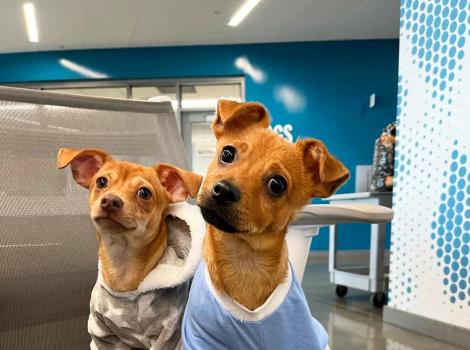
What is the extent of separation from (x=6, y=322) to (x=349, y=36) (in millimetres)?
5805

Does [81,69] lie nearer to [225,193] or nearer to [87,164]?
[87,164]

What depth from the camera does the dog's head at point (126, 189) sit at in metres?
1.06

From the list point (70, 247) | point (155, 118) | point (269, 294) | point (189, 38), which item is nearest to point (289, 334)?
point (269, 294)

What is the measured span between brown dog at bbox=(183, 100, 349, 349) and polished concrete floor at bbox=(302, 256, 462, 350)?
173cm

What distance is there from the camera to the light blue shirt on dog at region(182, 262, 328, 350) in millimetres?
954

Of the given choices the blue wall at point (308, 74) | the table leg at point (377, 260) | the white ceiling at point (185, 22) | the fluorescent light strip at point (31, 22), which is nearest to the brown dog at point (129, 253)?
the table leg at point (377, 260)

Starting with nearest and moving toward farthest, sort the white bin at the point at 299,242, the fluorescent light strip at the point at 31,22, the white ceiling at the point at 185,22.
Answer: the white bin at the point at 299,242 → the fluorescent light strip at the point at 31,22 → the white ceiling at the point at 185,22

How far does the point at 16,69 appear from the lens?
6.20 metres

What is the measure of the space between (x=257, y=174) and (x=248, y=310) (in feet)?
1.01

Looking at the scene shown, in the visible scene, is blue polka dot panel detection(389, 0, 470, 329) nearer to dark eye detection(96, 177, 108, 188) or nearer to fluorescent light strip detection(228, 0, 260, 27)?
dark eye detection(96, 177, 108, 188)

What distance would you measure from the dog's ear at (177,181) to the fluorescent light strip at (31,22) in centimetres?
422

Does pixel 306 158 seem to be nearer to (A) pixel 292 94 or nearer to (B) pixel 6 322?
(B) pixel 6 322

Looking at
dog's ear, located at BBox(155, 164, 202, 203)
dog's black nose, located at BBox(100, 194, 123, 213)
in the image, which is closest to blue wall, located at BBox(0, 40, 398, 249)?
dog's ear, located at BBox(155, 164, 202, 203)

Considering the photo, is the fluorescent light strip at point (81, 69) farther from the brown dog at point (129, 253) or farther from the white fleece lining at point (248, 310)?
the white fleece lining at point (248, 310)
